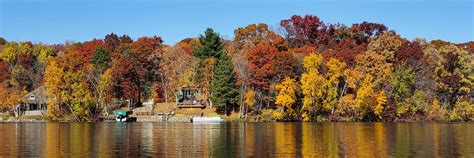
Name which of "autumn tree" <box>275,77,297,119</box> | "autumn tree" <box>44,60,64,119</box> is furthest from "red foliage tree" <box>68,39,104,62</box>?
"autumn tree" <box>275,77,297,119</box>

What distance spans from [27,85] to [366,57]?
61.3 m

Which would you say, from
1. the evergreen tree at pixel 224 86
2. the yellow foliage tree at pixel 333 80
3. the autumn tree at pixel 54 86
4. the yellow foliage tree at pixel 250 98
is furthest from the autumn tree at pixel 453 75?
the autumn tree at pixel 54 86

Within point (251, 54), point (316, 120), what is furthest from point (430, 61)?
point (251, 54)

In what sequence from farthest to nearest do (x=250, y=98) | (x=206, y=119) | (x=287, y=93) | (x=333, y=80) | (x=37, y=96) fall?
(x=37, y=96) < (x=250, y=98) < (x=333, y=80) < (x=287, y=93) < (x=206, y=119)

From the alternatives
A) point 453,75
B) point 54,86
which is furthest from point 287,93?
point 54,86

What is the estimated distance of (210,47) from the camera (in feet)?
362

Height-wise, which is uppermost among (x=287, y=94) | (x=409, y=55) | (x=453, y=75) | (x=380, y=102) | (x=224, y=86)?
(x=409, y=55)

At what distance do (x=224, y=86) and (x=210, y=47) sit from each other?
15.7 metres

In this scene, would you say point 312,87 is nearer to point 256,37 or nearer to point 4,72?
point 256,37

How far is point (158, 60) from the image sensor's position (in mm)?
108688

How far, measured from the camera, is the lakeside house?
104 m

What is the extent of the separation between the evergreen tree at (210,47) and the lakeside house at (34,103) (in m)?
27.0

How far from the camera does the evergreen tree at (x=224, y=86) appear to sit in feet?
315

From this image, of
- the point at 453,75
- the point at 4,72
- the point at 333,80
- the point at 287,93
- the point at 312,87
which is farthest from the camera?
the point at 4,72
